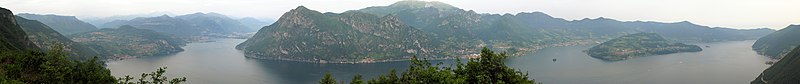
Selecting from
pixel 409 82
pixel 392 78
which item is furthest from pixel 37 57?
pixel 409 82

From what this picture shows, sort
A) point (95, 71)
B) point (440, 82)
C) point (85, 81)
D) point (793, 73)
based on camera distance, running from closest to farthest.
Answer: point (440, 82) → point (85, 81) → point (95, 71) → point (793, 73)

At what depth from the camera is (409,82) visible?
5369 cm

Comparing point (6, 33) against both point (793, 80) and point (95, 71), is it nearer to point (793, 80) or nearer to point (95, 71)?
point (95, 71)

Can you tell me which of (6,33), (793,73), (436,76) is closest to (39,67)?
(436,76)

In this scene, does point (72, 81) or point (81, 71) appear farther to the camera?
point (81, 71)

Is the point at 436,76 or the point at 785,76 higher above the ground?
the point at 436,76

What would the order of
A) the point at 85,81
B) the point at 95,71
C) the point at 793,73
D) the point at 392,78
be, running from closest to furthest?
1. the point at 392,78
2. the point at 85,81
3. the point at 95,71
4. the point at 793,73

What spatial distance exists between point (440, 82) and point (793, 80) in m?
190

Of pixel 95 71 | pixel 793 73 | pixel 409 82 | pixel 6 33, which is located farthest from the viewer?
pixel 793 73

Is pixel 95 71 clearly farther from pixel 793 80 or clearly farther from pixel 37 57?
pixel 793 80

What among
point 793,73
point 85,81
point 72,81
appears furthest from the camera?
point 793,73

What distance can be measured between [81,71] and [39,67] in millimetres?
5955

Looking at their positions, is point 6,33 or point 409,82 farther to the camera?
point 6,33

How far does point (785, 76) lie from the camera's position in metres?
Answer: 200
